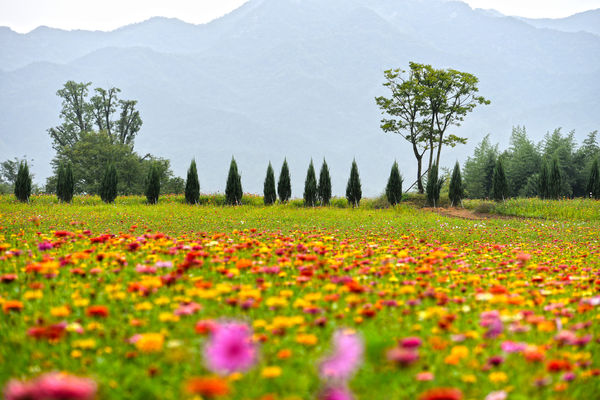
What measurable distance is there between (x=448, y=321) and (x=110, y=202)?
2510 centimetres

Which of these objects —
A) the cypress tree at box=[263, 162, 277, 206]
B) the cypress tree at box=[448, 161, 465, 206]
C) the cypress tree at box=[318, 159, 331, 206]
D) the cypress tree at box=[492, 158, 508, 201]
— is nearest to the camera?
the cypress tree at box=[263, 162, 277, 206]

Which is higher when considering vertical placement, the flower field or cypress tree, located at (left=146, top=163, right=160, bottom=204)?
cypress tree, located at (left=146, top=163, right=160, bottom=204)

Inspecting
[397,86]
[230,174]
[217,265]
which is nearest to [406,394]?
[217,265]

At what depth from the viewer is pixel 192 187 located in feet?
80.5

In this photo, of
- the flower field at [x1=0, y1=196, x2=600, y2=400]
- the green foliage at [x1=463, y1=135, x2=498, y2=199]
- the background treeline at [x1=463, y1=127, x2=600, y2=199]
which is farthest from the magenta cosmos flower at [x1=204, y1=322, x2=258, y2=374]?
the green foliage at [x1=463, y1=135, x2=498, y2=199]

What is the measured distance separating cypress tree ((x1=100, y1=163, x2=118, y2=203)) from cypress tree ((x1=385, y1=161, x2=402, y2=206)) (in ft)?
52.4

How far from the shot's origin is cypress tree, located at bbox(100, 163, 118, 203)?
2433cm

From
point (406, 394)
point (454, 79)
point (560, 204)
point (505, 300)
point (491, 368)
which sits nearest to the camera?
point (406, 394)

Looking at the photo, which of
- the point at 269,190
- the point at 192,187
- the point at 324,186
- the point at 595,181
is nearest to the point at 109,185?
the point at 192,187

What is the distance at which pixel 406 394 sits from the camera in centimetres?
202

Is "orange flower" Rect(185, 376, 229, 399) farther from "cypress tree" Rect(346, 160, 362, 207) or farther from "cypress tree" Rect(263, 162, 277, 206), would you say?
"cypress tree" Rect(346, 160, 362, 207)

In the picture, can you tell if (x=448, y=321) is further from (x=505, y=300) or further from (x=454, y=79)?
(x=454, y=79)

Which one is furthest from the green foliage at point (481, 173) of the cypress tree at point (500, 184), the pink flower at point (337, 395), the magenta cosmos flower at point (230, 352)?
the magenta cosmos flower at point (230, 352)

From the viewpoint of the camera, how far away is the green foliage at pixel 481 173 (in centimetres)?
3708
